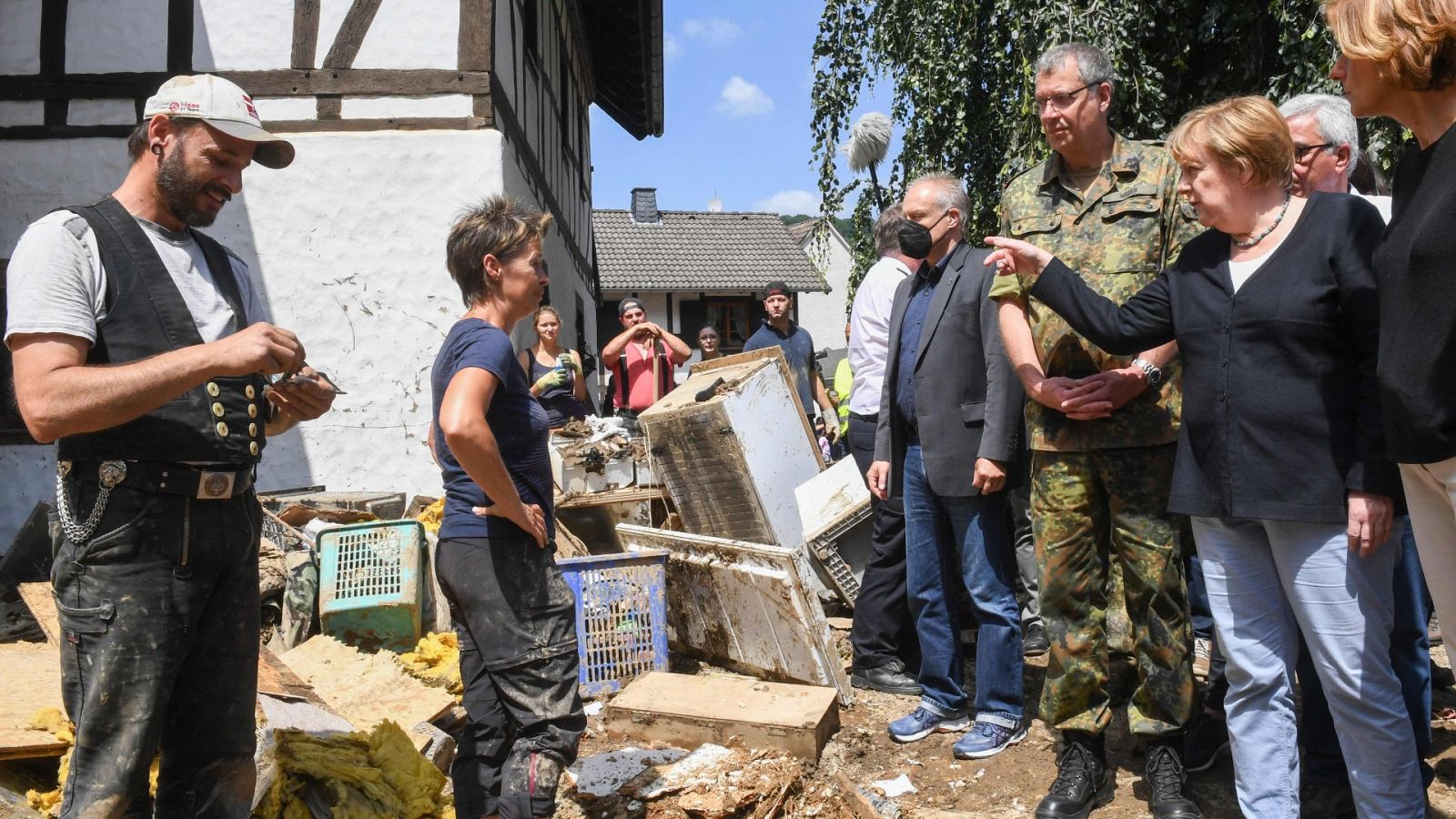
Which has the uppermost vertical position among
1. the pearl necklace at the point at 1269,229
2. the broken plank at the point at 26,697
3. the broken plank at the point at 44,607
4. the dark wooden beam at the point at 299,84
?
the dark wooden beam at the point at 299,84

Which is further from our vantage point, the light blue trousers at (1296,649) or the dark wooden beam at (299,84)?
the dark wooden beam at (299,84)

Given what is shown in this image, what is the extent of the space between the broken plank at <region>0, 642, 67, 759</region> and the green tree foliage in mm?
6396

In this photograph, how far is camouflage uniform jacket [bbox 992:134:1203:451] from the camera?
3.05 metres

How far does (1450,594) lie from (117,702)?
2.65 metres

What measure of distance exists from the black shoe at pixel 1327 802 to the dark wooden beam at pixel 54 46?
8.21 metres

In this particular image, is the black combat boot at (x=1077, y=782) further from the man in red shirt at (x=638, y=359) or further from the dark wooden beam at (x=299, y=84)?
the dark wooden beam at (x=299, y=84)

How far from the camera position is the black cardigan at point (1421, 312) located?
192 centimetres

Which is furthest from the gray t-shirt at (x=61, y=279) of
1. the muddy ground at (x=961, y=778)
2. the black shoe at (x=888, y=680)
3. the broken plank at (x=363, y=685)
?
the black shoe at (x=888, y=680)

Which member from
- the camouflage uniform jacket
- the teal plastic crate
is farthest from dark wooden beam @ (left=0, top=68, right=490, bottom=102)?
the camouflage uniform jacket

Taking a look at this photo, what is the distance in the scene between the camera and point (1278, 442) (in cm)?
251

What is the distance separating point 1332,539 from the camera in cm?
244

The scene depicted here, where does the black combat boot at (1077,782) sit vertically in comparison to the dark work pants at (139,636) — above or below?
below

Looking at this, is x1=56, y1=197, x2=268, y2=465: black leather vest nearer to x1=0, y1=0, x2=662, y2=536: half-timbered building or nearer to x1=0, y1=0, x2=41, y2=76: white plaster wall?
x1=0, y1=0, x2=662, y2=536: half-timbered building

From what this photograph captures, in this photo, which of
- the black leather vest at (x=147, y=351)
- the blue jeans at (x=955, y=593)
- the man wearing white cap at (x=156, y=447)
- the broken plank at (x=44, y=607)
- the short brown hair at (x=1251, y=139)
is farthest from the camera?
the broken plank at (x=44, y=607)
